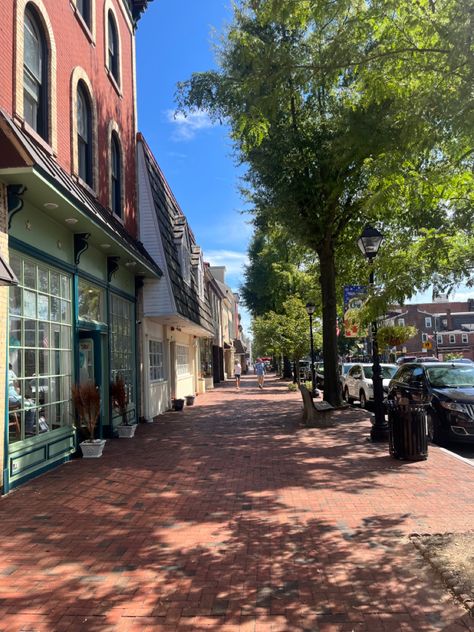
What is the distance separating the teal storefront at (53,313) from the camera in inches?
283

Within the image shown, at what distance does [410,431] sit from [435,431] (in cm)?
212

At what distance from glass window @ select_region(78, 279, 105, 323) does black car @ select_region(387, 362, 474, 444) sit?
19.5 ft

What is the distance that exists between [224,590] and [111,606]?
0.84 m

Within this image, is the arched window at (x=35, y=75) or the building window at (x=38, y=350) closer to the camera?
the building window at (x=38, y=350)

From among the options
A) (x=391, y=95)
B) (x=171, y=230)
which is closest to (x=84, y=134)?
(x=171, y=230)

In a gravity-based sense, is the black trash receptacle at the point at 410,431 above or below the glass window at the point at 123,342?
below

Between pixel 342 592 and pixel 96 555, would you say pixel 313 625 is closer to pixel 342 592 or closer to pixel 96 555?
pixel 342 592

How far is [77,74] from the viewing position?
33.8ft

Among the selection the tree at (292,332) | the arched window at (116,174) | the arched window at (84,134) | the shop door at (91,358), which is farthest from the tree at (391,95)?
the tree at (292,332)

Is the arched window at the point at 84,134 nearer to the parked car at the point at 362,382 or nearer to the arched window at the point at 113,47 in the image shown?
the arched window at the point at 113,47

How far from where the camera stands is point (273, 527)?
220 inches

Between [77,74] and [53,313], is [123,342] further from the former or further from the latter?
[77,74]

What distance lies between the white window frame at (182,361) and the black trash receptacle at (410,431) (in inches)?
502

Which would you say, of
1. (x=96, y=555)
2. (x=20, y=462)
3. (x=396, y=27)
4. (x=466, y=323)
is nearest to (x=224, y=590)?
(x=96, y=555)
